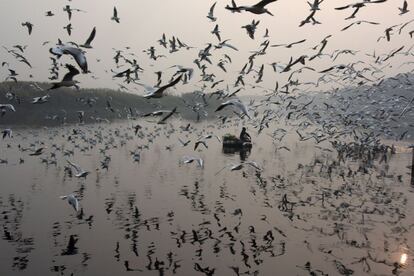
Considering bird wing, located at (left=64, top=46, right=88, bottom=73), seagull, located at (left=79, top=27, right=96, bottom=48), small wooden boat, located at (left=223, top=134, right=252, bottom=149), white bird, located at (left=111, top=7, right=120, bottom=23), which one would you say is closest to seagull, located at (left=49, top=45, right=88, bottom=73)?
bird wing, located at (left=64, top=46, right=88, bottom=73)

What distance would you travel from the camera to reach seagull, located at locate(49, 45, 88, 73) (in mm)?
11445

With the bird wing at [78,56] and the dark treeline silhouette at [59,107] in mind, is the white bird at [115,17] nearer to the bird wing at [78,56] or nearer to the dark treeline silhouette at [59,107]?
the bird wing at [78,56]

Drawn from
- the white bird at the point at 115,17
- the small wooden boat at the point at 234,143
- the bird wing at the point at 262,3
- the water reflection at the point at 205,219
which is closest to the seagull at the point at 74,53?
the bird wing at the point at 262,3

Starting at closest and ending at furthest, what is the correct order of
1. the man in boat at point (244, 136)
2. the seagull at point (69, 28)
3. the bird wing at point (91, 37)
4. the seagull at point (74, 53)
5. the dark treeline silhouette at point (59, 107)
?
the seagull at point (74, 53), the bird wing at point (91, 37), the seagull at point (69, 28), the man in boat at point (244, 136), the dark treeline silhouette at point (59, 107)

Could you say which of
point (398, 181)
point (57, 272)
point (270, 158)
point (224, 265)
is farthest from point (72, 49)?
point (270, 158)

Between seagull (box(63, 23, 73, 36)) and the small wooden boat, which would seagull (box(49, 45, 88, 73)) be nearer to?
seagull (box(63, 23, 73, 36))

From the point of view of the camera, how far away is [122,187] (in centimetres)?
3097

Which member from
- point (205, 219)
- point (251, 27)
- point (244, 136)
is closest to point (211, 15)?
point (251, 27)

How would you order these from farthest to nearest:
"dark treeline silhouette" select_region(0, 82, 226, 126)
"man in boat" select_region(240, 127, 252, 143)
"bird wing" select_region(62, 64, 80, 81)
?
"dark treeline silhouette" select_region(0, 82, 226, 126)
"man in boat" select_region(240, 127, 252, 143)
"bird wing" select_region(62, 64, 80, 81)

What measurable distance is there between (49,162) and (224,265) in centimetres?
2601

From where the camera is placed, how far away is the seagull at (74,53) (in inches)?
451

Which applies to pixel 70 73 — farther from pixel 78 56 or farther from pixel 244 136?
pixel 244 136

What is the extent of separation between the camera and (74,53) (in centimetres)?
1162

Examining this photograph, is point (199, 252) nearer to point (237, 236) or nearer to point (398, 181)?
point (237, 236)
